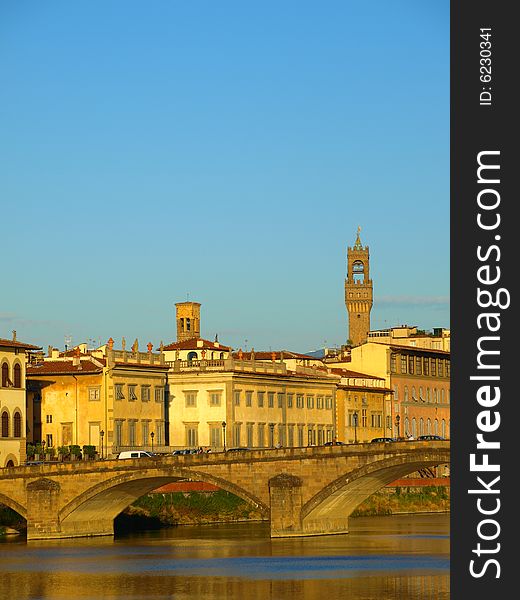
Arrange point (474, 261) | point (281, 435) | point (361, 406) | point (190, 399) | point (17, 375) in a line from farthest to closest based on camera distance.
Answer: point (361, 406) → point (281, 435) → point (190, 399) → point (17, 375) → point (474, 261)

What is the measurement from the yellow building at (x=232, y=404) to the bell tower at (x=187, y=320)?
2398 cm

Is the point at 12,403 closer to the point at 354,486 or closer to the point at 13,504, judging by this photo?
the point at 13,504

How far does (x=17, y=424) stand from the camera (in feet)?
387

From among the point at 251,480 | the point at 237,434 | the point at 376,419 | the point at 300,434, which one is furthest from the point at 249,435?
the point at 251,480

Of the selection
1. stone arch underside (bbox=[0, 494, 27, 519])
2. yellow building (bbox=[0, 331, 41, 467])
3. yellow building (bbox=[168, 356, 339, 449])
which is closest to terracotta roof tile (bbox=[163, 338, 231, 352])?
yellow building (bbox=[168, 356, 339, 449])

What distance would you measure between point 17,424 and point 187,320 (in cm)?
5001

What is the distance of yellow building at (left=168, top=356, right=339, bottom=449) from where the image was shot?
442 ft

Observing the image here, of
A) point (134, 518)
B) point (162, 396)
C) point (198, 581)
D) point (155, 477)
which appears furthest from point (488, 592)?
point (162, 396)

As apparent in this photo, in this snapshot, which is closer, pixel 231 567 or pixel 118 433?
pixel 231 567

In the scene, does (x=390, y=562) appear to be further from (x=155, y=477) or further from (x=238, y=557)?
(x=155, y=477)

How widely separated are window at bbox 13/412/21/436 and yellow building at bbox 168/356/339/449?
56.1 ft

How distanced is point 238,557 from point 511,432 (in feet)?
164

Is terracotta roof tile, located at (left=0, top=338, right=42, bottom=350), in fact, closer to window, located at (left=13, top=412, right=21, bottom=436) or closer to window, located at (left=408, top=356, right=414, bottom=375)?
window, located at (left=13, top=412, right=21, bottom=436)

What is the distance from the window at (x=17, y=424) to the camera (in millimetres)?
117500
